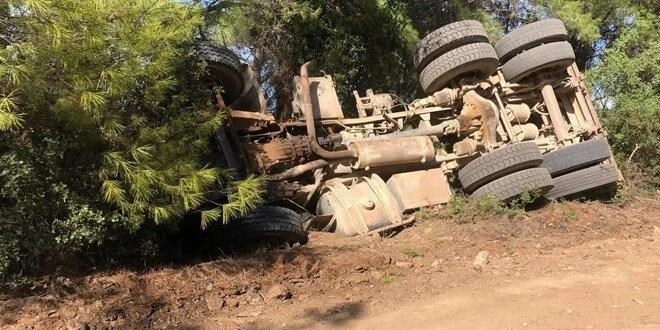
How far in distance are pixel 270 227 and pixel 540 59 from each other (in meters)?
4.50

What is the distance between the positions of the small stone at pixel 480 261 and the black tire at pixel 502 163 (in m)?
1.59

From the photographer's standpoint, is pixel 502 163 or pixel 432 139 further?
pixel 432 139

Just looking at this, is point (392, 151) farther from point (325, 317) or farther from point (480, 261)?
point (325, 317)

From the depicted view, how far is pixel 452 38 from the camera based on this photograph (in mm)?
7820

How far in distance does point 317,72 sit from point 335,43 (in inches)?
24.4

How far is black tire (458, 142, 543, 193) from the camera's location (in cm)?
695

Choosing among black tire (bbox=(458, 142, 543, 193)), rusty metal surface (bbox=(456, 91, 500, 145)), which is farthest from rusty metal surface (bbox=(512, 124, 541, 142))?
black tire (bbox=(458, 142, 543, 193))

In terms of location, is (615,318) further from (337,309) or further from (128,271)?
(128,271)

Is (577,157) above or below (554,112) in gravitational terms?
below

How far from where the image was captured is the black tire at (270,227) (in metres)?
5.54

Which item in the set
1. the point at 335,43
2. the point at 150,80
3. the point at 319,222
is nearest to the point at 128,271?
the point at 150,80

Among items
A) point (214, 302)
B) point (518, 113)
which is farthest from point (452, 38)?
point (214, 302)

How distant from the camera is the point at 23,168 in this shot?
4043 millimetres

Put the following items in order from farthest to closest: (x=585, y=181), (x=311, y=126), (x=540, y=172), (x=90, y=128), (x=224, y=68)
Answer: (x=585, y=181) < (x=540, y=172) < (x=311, y=126) < (x=224, y=68) < (x=90, y=128)
